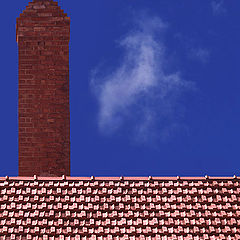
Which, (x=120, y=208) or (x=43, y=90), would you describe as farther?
(x=43, y=90)

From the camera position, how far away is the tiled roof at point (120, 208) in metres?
8.25

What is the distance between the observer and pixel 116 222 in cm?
835

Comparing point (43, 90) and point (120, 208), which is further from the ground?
point (43, 90)

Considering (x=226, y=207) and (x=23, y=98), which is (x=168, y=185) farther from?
(x=23, y=98)

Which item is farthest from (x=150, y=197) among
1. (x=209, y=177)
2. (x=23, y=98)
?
(x=23, y=98)

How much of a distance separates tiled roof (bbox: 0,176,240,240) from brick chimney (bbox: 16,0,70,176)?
1929 mm

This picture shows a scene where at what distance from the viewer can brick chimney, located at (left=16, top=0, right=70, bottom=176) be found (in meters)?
10.8

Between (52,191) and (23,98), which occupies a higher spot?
(23,98)

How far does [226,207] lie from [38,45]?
4.89 meters

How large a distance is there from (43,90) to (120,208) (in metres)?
3.42

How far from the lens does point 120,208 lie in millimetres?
8500

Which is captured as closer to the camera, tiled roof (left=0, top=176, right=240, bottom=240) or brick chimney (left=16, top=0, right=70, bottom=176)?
tiled roof (left=0, top=176, right=240, bottom=240)

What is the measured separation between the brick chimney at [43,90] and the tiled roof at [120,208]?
1929mm

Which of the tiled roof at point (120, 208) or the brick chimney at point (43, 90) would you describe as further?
the brick chimney at point (43, 90)
